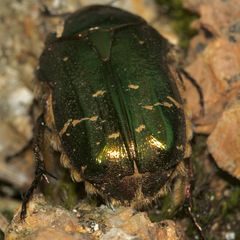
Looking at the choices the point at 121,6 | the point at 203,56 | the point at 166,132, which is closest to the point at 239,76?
the point at 203,56

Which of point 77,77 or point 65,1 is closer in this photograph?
point 77,77

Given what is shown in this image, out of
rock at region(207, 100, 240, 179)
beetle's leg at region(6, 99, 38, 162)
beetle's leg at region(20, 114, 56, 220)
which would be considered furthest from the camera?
beetle's leg at region(6, 99, 38, 162)

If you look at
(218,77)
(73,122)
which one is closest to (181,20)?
(218,77)

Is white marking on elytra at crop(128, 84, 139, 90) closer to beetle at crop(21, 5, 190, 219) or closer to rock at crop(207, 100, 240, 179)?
beetle at crop(21, 5, 190, 219)

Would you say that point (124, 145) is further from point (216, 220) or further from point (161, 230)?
point (216, 220)

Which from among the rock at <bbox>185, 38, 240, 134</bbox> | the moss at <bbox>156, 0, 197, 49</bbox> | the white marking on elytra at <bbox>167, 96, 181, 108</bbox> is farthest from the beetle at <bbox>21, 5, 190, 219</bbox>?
the moss at <bbox>156, 0, 197, 49</bbox>

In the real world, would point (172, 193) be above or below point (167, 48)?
below
